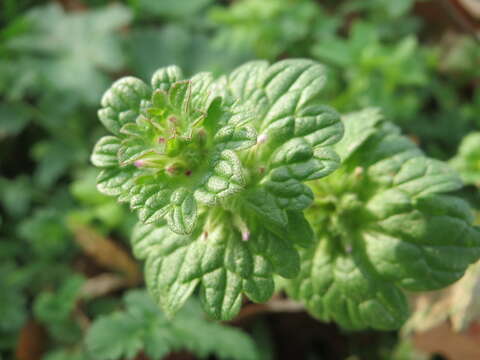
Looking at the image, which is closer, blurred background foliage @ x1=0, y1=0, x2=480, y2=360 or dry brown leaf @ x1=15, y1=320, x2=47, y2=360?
blurred background foliage @ x1=0, y1=0, x2=480, y2=360

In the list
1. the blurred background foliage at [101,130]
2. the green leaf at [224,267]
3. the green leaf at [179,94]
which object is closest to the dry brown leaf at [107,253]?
the blurred background foliage at [101,130]

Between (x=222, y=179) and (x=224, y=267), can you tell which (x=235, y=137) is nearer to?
(x=222, y=179)

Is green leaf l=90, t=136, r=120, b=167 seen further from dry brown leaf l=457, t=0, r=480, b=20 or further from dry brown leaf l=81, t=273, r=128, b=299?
dry brown leaf l=457, t=0, r=480, b=20

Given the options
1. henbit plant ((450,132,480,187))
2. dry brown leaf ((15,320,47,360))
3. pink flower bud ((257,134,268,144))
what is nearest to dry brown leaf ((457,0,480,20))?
henbit plant ((450,132,480,187))

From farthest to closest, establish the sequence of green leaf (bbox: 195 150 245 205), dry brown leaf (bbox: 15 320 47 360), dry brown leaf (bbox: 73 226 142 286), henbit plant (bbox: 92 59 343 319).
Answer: dry brown leaf (bbox: 73 226 142 286) → dry brown leaf (bbox: 15 320 47 360) → henbit plant (bbox: 92 59 343 319) → green leaf (bbox: 195 150 245 205)

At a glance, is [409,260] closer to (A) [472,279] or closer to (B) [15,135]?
(A) [472,279]

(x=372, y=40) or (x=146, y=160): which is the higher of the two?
(x=146, y=160)

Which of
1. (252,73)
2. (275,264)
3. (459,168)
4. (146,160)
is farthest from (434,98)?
(146,160)

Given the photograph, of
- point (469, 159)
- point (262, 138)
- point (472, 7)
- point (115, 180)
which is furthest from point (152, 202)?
point (472, 7)
